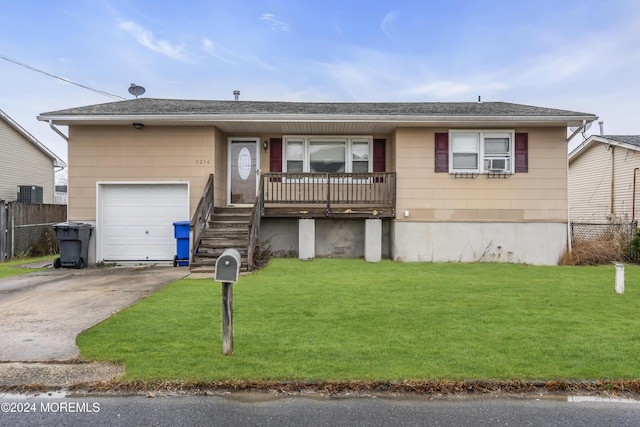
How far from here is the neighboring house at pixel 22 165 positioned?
59.6 feet

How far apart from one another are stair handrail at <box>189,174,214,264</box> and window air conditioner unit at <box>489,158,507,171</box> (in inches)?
309

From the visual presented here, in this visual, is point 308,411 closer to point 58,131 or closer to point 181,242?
point 181,242

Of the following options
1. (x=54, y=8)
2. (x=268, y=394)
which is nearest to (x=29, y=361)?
(x=268, y=394)

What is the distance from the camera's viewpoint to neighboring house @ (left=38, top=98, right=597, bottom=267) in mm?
11320

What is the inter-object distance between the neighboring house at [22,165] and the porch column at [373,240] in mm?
15893

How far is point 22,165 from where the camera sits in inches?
762

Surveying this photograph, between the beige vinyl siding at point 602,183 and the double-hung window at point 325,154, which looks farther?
the beige vinyl siding at point 602,183

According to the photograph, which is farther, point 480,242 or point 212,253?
point 480,242

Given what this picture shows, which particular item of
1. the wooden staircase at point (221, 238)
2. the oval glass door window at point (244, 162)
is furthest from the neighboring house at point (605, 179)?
the wooden staircase at point (221, 238)

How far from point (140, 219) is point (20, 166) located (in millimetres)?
12169

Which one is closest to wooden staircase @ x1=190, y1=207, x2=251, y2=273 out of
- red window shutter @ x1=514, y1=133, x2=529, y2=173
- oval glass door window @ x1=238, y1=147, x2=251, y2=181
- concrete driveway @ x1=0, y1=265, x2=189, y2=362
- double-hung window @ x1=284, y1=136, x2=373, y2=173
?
concrete driveway @ x1=0, y1=265, x2=189, y2=362

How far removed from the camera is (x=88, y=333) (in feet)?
15.3

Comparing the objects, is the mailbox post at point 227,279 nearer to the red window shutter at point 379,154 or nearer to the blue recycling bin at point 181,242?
the blue recycling bin at point 181,242

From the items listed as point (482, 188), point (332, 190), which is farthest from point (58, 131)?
point (482, 188)
